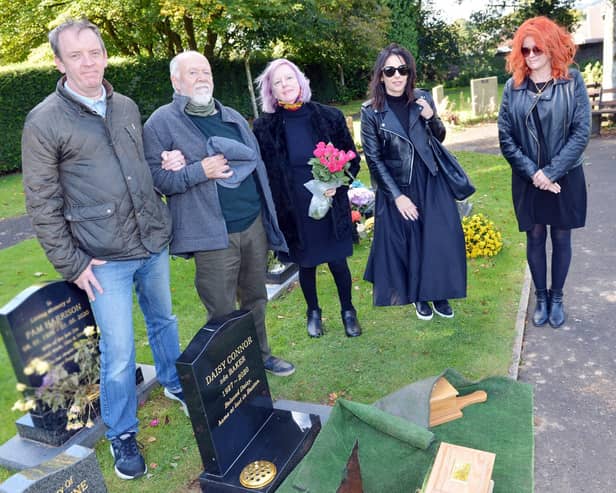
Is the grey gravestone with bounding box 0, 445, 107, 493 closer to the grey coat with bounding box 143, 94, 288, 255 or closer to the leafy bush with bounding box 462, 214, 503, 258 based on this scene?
the grey coat with bounding box 143, 94, 288, 255

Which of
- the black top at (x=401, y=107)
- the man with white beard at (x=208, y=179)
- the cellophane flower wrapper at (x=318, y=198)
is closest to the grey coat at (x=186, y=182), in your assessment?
the man with white beard at (x=208, y=179)

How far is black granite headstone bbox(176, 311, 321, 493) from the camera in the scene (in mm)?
2824

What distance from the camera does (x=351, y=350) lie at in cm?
460

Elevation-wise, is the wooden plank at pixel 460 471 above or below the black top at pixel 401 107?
below

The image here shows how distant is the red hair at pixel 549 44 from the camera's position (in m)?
3.98

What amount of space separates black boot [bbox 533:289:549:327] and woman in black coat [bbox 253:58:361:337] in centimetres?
173

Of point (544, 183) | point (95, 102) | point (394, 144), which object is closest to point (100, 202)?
point (95, 102)

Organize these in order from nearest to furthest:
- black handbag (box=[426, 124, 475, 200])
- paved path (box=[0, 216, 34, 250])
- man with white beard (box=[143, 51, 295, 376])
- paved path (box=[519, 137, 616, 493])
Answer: paved path (box=[519, 137, 616, 493]) < man with white beard (box=[143, 51, 295, 376]) < black handbag (box=[426, 124, 475, 200]) < paved path (box=[0, 216, 34, 250])

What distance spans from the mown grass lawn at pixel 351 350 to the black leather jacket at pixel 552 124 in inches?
56.0

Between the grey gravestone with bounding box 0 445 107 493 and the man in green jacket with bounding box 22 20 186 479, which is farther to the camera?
the man in green jacket with bounding box 22 20 186 479

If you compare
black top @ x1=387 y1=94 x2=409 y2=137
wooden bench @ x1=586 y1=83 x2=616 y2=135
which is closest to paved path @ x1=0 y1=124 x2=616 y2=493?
black top @ x1=387 y1=94 x2=409 y2=137

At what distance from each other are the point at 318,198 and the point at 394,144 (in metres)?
0.75

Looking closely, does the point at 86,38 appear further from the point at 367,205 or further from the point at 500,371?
the point at 367,205

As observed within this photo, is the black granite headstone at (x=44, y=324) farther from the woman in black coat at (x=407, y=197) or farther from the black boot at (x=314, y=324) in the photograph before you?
the woman in black coat at (x=407, y=197)
